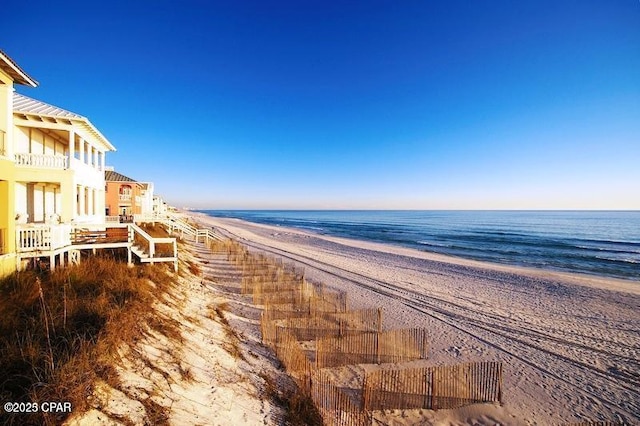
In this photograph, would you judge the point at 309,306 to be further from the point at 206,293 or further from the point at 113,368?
the point at 113,368

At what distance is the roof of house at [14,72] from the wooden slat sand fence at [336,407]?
1251 cm

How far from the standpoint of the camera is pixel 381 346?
8117 millimetres

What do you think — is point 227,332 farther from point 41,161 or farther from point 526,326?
point 526,326

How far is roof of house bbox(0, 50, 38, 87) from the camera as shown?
8664mm

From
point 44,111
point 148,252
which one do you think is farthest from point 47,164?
point 148,252

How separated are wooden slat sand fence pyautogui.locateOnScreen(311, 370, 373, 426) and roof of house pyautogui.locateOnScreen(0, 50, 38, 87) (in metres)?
12.5

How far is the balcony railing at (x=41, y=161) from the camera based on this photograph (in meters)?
11.4

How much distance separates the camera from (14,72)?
30.6 feet

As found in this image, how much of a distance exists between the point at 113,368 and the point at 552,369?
10.4 meters

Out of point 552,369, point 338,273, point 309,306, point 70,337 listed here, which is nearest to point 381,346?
point 309,306

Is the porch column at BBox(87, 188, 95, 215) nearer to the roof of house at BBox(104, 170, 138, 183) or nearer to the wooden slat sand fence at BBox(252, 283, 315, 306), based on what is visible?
the wooden slat sand fence at BBox(252, 283, 315, 306)

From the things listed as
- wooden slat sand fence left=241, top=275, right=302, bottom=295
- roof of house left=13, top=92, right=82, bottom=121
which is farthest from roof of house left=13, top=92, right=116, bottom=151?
wooden slat sand fence left=241, top=275, right=302, bottom=295

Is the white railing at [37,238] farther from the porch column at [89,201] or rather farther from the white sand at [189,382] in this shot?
the porch column at [89,201]

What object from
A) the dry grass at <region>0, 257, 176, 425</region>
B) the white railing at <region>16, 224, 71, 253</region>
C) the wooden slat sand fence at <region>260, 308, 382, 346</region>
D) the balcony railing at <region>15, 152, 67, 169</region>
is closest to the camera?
the dry grass at <region>0, 257, 176, 425</region>
